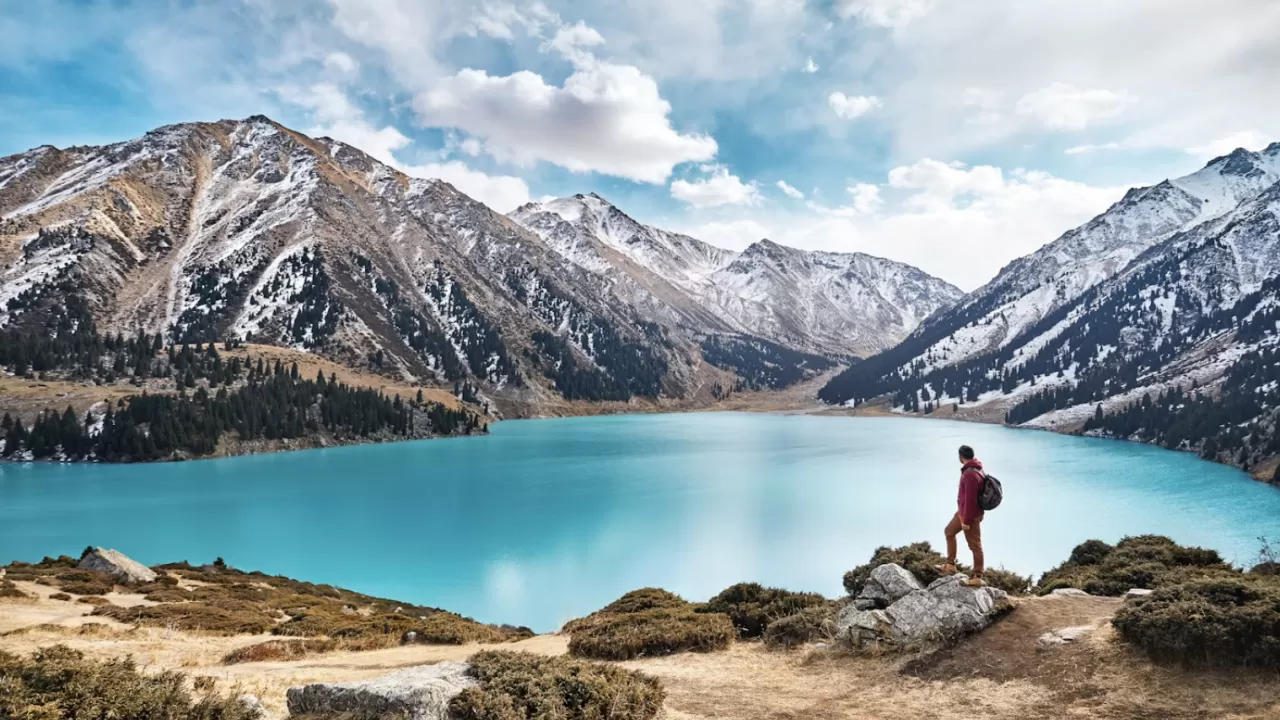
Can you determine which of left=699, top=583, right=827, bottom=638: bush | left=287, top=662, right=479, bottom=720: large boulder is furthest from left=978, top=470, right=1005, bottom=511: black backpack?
left=287, top=662, right=479, bottom=720: large boulder

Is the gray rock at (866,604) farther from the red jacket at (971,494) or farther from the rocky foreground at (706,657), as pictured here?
the red jacket at (971,494)

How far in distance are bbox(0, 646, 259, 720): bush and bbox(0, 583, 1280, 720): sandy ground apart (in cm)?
122

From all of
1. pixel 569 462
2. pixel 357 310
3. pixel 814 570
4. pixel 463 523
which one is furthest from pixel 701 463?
pixel 357 310

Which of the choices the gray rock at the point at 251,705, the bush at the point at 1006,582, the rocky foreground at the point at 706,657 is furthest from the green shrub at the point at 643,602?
the gray rock at the point at 251,705

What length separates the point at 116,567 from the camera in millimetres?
30953

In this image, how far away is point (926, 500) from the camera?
65.4 meters

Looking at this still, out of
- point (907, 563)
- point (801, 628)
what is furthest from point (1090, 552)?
point (801, 628)

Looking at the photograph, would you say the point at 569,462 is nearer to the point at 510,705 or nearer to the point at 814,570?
the point at 814,570

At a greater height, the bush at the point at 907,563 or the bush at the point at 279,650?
the bush at the point at 907,563

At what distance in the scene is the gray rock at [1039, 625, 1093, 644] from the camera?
12680 millimetres

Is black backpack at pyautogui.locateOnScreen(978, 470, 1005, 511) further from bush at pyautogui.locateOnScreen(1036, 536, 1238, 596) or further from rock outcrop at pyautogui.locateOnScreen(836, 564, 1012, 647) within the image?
bush at pyautogui.locateOnScreen(1036, 536, 1238, 596)

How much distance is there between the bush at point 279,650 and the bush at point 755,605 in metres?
11.1

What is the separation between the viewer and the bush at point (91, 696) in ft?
24.2

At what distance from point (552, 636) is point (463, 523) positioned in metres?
37.9
